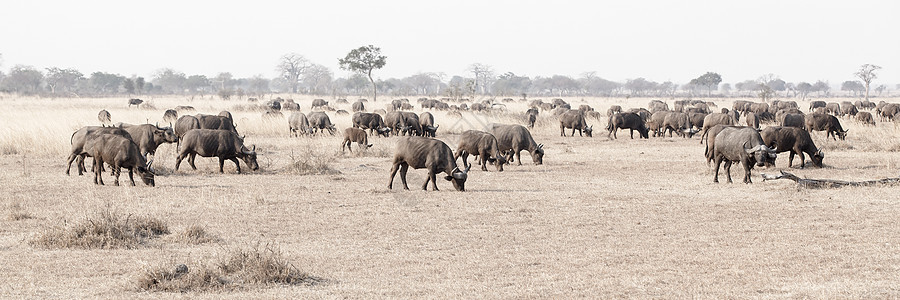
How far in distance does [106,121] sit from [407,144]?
2312cm

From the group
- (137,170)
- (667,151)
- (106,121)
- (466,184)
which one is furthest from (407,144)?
(106,121)

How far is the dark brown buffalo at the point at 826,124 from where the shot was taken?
28938 mm

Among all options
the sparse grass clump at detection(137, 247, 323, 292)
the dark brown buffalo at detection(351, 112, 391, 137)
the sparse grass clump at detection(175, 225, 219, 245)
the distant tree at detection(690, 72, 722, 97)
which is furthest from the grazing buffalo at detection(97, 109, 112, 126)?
the distant tree at detection(690, 72, 722, 97)

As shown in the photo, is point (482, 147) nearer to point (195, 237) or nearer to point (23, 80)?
point (195, 237)

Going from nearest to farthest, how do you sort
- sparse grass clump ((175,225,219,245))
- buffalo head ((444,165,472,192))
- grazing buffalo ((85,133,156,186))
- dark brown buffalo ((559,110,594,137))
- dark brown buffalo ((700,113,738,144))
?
sparse grass clump ((175,225,219,245))
grazing buffalo ((85,133,156,186))
buffalo head ((444,165,472,192))
dark brown buffalo ((700,113,738,144))
dark brown buffalo ((559,110,594,137))

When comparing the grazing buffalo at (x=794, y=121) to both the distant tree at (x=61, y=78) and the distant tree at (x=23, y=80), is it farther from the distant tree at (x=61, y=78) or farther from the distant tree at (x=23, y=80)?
the distant tree at (x=61, y=78)

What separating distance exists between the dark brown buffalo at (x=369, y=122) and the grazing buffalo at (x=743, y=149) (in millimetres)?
16153

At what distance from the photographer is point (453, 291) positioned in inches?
311

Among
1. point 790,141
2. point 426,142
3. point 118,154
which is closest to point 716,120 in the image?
point 790,141

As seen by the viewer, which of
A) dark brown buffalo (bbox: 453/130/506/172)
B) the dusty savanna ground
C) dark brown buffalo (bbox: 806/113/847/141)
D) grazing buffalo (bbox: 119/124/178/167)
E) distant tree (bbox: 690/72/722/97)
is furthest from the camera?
distant tree (bbox: 690/72/722/97)

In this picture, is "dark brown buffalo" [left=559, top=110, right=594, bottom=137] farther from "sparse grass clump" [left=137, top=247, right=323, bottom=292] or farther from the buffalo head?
"sparse grass clump" [left=137, top=247, right=323, bottom=292]

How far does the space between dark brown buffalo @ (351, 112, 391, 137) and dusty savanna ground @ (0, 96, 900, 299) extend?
36.4 feet

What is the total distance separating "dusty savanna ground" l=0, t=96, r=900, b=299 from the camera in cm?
814

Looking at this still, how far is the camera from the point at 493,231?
11.3m
